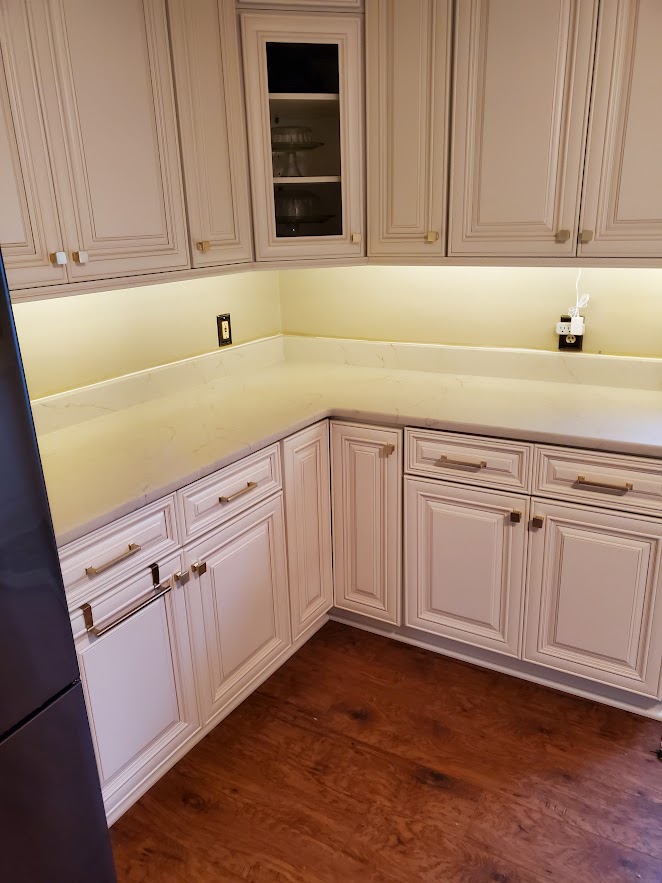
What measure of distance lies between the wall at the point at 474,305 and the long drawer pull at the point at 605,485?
0.66 meters

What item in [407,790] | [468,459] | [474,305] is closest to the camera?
[407,790]

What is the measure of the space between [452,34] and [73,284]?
1363mm

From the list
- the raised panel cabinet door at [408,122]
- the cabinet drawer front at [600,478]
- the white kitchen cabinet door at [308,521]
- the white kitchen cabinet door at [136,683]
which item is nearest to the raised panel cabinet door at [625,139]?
the raised panel cabinet door at [408,122]

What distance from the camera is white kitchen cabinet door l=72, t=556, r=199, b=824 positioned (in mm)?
1593

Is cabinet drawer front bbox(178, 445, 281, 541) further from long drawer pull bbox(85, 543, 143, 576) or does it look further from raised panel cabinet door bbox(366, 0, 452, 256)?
raised panel cabinet door bbox(366, 0, 452, 256)

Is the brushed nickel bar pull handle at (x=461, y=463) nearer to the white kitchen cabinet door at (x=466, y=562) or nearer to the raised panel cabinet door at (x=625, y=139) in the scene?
the white kitchen cabinet door at (x=466, y=562)

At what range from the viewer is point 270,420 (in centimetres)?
216

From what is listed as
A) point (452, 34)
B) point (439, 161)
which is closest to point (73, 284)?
point (439, 161)

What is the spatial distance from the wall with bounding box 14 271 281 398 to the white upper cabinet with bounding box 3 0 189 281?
31 centimetres

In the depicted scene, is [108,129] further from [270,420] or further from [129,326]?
[270,420]

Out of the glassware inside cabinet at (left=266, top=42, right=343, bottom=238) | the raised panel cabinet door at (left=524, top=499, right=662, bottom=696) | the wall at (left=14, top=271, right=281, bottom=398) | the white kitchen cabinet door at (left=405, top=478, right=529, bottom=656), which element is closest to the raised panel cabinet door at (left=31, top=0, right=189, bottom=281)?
the wall at (left=14, top=271, right=281, bottom=398)

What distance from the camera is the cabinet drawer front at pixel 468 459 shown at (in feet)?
6.69

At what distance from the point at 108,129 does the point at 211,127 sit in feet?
1.34

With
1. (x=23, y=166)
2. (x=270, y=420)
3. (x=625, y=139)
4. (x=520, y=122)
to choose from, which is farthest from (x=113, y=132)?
(x=625, y=139)
